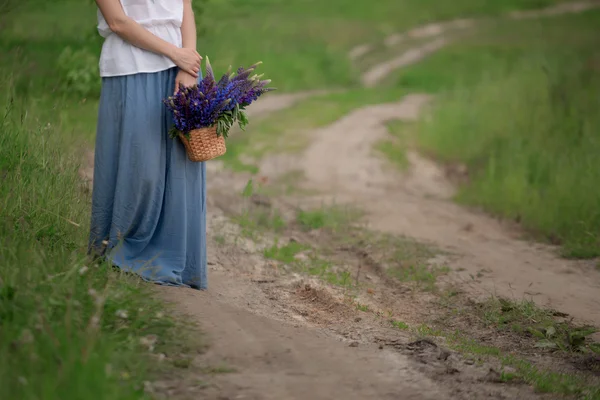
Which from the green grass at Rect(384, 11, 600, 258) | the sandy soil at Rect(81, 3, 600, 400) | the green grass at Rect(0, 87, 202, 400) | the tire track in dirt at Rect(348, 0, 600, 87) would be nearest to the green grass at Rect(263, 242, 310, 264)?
the sandy soil at Rect(81, 3, 600, 400)

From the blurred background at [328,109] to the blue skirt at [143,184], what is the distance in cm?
26

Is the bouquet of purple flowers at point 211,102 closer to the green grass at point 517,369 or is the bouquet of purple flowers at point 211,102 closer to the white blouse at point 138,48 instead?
the white blouse at point 138,48

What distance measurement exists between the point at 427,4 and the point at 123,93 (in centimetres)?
2407

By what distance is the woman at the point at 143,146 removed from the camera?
14.6ft

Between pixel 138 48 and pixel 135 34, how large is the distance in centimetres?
11

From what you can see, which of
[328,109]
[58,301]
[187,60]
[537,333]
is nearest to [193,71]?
[187,60]

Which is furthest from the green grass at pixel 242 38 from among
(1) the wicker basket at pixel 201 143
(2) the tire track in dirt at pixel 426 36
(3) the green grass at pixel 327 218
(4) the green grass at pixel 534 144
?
(4) the green grass at pixel 534 144

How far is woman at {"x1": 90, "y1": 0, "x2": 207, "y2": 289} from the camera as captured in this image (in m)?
4.44

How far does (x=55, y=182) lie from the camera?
4863mm

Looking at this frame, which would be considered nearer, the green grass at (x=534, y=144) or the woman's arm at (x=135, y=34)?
the woman's arm at (x=135, y=34)

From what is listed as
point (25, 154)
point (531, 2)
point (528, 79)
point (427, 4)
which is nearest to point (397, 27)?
point (427, 4)

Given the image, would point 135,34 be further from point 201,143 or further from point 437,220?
point 437,220

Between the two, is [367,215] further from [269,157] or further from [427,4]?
[427,4]

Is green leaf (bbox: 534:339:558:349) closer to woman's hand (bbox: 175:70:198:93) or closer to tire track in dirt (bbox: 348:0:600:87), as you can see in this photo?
woman's hand (bbox: 175:70:198:93)
